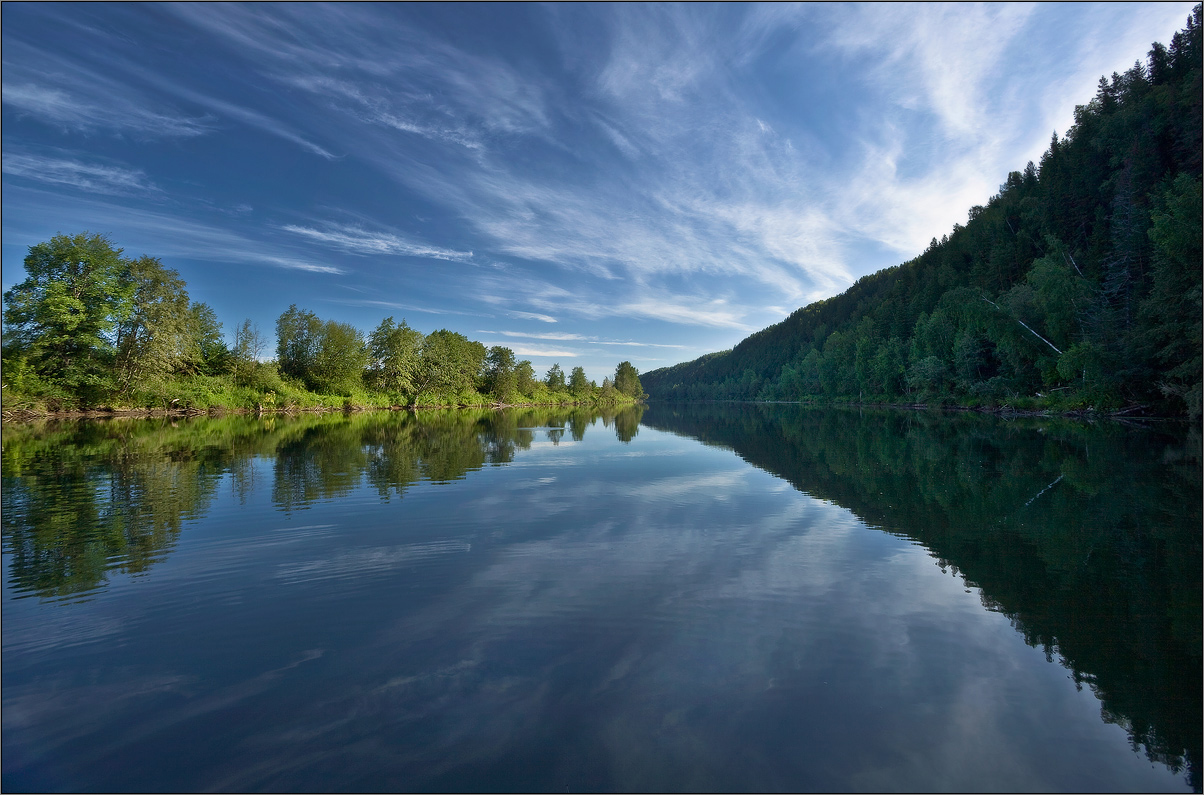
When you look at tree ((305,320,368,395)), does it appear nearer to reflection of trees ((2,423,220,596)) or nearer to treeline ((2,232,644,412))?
treeline ((2,232,644,412))

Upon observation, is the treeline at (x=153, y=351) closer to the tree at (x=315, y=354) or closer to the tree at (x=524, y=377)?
the tree at (x=315, y=354)

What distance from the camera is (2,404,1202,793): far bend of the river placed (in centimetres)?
375

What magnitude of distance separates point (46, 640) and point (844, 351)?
118m

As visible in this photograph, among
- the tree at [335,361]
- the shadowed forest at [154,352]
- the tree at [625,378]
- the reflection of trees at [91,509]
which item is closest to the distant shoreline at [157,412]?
the shadowed forest at [154,352]

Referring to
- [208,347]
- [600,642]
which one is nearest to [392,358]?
[208,347]

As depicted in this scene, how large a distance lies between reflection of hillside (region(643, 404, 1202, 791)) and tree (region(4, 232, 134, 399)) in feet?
178

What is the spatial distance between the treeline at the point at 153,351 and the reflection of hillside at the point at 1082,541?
54.5 metres

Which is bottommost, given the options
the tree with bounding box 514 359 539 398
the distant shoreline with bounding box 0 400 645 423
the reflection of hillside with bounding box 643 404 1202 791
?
the reflection of hillside with bounding box 643 404 1202 791

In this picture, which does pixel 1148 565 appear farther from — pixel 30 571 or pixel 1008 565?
pixel 30 571

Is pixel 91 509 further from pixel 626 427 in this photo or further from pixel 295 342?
pixel 295 342

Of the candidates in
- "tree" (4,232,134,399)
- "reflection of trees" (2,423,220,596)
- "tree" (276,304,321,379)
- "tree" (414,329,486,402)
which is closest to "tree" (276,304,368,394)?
"tree" (276,304,321,379)

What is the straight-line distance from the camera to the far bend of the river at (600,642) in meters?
3.75

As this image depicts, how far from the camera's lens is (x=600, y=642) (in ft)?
18.1

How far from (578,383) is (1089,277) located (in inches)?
4664
